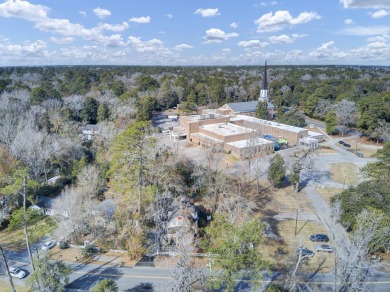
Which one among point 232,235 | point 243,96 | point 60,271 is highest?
point 243,96

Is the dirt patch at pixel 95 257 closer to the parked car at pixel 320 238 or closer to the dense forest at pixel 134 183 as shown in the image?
the dense forest at pixel 134 183

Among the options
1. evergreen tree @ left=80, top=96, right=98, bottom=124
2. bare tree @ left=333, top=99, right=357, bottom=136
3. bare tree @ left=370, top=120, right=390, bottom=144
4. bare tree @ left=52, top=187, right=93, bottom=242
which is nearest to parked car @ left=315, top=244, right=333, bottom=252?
bare tree @ left=52, top=187, right=93, bottom=242

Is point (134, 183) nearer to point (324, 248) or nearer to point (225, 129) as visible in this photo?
point (324, 248)

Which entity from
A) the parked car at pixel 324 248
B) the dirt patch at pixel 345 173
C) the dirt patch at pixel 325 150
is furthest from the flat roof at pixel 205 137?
the parked car at pixel 324 248

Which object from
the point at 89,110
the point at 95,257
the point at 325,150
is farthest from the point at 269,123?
the point at 95,257

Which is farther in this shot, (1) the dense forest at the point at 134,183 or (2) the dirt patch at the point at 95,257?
(2) the dirt patch at the point at 95,257

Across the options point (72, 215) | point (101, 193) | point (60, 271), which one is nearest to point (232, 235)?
point (60, 271)

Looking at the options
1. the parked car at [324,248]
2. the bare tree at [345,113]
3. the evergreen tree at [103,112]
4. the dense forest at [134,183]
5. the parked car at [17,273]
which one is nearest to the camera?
the dense forest at [134,183]

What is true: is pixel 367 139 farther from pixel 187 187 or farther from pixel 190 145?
pixel 187 187
